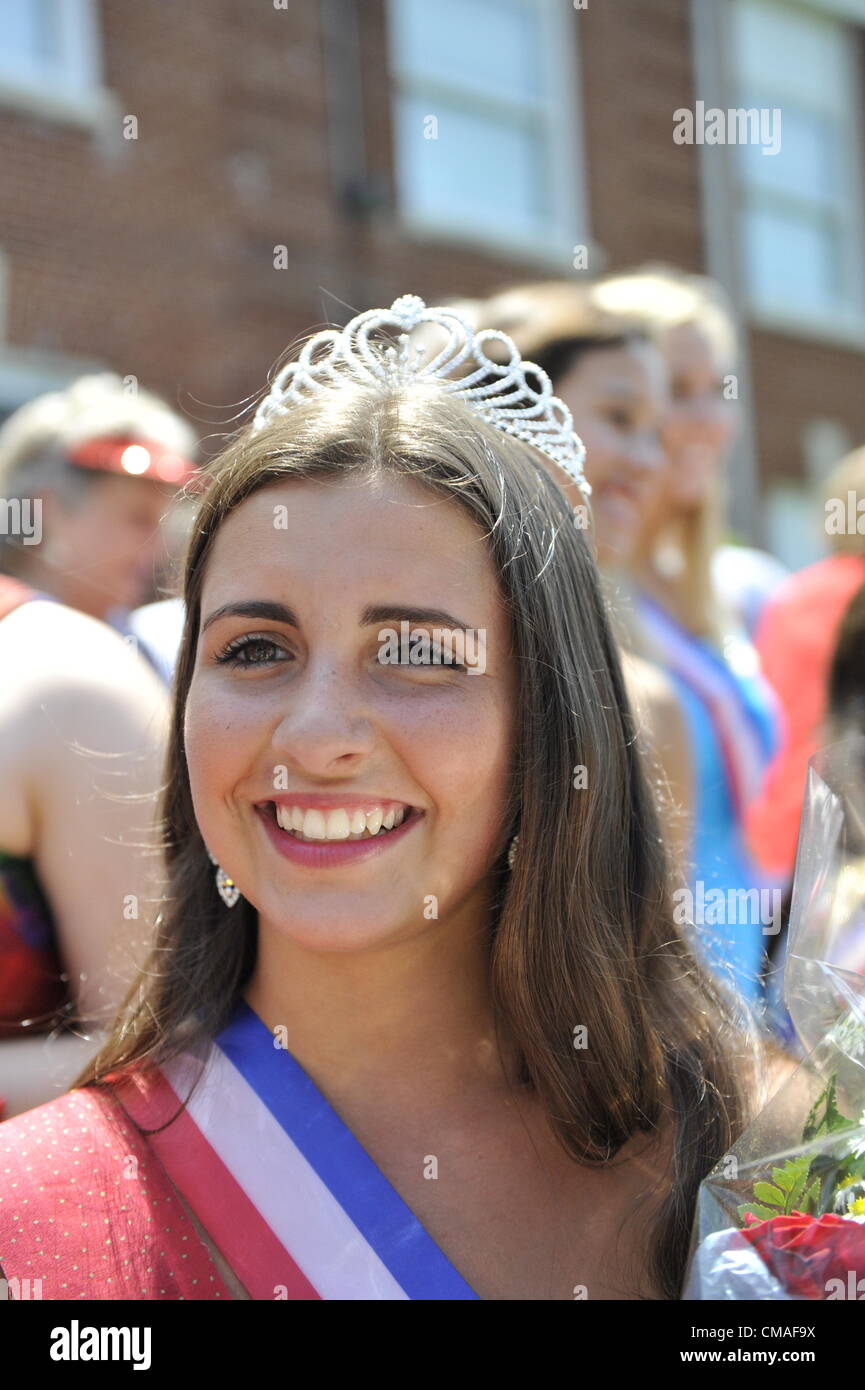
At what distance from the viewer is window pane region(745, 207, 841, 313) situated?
1065cm

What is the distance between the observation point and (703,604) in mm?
3801

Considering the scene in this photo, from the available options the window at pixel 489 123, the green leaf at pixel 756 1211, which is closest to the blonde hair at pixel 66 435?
the green leaf at pixel 756 1211

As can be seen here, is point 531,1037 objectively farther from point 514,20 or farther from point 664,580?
point 514,20

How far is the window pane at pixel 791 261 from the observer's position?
10648mm

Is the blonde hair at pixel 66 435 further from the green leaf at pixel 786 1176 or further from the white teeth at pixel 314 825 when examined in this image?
the green leaf at pixel 786 1176

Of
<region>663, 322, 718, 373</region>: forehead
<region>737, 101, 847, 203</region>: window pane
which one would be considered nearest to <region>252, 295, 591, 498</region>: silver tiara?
<region>663, 322, 718, 373</region>: forehead

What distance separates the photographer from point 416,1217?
163 centimetres

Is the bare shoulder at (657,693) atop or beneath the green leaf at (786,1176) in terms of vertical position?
atop

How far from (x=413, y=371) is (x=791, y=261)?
9.61 meters

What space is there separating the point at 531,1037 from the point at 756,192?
9944mm

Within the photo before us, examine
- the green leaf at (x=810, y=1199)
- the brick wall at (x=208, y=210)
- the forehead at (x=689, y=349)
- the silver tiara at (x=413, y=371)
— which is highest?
the brick wall at (x=208, y=210)

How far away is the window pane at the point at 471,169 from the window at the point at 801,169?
5.53 feet

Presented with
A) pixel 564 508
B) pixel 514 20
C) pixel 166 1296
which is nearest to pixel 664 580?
pixel 564 508

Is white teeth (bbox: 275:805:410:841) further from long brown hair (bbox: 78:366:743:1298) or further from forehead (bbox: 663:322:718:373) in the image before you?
forehead (bbox: 663:322:718:373)
